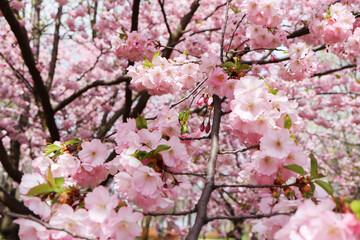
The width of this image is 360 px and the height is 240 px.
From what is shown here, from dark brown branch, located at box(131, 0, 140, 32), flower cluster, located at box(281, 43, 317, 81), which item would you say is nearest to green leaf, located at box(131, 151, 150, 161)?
flower cluster, located at box(281, 43, 317, 81)

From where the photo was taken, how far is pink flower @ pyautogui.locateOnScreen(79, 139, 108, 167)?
151 cm

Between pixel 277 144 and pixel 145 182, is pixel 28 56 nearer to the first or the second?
pixel 145 182

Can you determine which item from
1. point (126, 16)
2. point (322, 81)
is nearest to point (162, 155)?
point (126, 16)

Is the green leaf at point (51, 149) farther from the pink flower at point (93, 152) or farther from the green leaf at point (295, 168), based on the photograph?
the green leaf at point (295, 168)

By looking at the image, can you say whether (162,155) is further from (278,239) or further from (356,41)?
(356,41)

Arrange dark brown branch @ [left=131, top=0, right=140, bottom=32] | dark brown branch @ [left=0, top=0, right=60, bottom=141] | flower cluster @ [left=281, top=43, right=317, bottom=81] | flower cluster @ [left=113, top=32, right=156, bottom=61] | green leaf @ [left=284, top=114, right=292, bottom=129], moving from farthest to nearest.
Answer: dark brown branch @ [left=131, top=0, right=140, bottom=32]
dark brown branch @ [left=0, top=0, right=60, bottom=141]
flower cluster @ [left=113, top=32, right=156, bottom=61]
flower cluster @ [left=281, top=43, right=317, bottom=81]
green leaf @ [left=284, top=114, right=292, bottom=129]

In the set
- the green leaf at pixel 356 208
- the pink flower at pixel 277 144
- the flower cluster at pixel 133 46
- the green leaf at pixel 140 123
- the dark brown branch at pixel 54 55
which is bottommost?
the green leaf at pixel 356 208

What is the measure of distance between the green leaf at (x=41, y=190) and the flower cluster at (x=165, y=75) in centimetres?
→ 103

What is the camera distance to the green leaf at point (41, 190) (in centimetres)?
114

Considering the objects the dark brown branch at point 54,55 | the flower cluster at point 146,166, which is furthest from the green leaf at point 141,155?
the dark brown branch at point 54,55

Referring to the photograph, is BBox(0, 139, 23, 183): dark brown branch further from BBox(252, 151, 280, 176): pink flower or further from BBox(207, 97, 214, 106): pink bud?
BBox(252, 151, 280, 176): pink flower

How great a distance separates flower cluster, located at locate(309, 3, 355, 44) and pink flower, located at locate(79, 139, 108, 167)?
6.21 ft

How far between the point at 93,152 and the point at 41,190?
404mm

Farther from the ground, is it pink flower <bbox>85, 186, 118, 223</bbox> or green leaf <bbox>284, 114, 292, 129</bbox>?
green leaf <bbox>284, 114, 292, 129</bbox>
